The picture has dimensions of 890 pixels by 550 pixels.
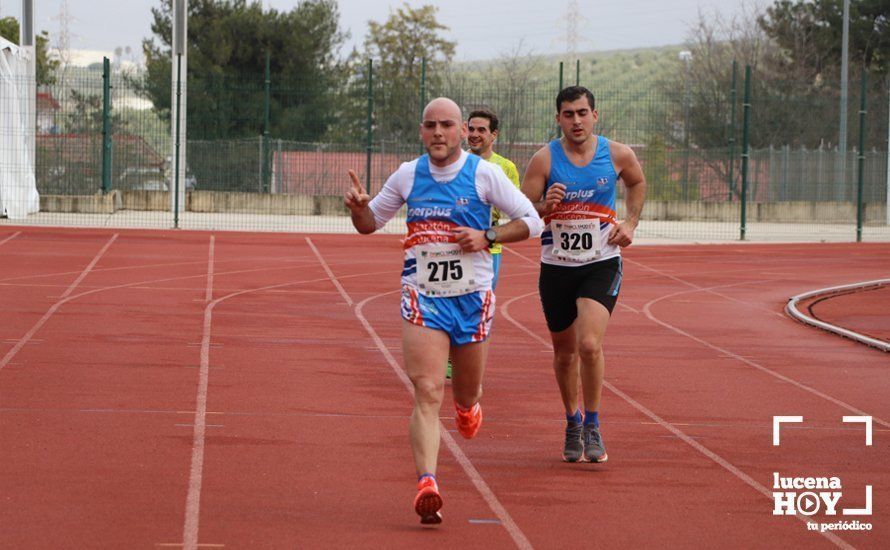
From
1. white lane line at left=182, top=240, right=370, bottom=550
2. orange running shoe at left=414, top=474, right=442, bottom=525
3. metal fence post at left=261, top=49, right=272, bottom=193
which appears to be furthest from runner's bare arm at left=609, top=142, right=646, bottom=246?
metal fence post at left=261, top=49, right=272, bottom=193

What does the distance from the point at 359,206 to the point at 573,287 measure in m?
1.73

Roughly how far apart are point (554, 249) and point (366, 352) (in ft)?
14.4

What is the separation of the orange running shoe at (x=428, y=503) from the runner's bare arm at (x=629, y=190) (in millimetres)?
2123

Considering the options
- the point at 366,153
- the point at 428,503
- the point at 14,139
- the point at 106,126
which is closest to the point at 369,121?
the point at 366,153

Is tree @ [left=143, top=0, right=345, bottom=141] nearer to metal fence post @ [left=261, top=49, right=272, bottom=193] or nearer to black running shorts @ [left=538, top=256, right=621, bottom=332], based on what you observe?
metal fence post @ [left=261, top=49, right=272, bottom=193]

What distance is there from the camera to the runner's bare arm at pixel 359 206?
656 cm

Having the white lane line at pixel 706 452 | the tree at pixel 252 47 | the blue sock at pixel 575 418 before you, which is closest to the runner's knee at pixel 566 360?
the blue sock at pixel 575 418

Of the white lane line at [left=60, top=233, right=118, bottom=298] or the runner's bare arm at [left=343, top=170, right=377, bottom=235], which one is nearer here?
the runner's bare arm at [left=343, top=170, right=377, bottom=235]

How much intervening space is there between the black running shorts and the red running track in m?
0.78

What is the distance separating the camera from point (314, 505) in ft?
21.6

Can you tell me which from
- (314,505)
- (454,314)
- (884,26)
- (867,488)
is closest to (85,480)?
(314,505)

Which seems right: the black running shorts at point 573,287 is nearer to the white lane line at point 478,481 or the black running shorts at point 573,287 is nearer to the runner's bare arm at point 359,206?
the white lane line at point 478,481

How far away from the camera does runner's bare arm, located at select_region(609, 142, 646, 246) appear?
7.73 meters

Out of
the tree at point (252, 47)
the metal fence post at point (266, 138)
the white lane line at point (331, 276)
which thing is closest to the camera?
the white lane line at point (331, 276)
